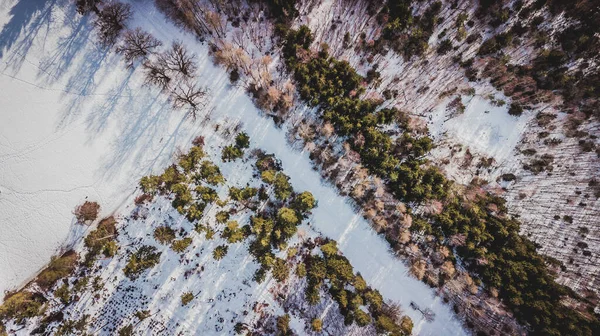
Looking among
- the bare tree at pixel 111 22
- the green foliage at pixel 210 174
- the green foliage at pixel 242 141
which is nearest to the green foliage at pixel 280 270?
the green foliage at pixel 210 174

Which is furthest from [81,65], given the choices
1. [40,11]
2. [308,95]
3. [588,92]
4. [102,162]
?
[588,92]

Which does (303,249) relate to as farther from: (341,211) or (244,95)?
(244,95)

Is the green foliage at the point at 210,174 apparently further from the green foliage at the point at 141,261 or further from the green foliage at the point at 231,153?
the green foliage at the point at 141,261

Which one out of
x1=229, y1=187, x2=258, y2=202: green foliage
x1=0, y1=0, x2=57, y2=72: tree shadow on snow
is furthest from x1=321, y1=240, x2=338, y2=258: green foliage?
x1=0, y1=0, x2=57, y2=72: tree shadow on snow

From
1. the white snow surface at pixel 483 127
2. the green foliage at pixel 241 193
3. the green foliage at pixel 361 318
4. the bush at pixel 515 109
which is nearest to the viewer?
the green foliage at pixel 361 318

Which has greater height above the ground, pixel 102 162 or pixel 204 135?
pixel 204 135

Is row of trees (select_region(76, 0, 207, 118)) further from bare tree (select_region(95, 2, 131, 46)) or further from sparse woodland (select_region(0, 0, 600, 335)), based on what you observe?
sparse woodland (select_region(0, 0, 600, 335))

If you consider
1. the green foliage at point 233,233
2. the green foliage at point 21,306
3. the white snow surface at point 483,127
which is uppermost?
the white snow surface at point 483,127
